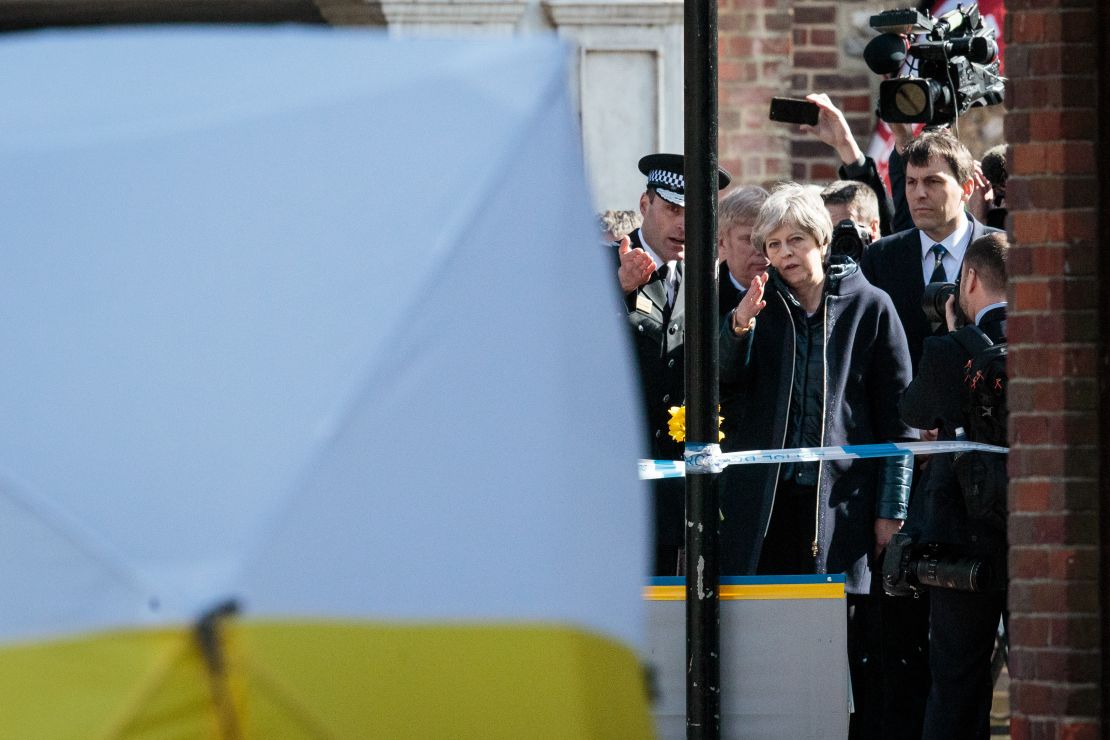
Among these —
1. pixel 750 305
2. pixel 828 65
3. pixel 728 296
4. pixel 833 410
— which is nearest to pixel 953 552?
pixel 833 410

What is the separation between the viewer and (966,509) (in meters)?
5.62

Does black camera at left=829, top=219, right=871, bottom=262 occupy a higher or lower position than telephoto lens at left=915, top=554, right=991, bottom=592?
higher

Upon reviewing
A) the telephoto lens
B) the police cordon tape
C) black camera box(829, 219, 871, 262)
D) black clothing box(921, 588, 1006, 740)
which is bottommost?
black clothing box(921, 588, 1006, 740)

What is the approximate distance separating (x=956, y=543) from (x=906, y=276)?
5.44ft

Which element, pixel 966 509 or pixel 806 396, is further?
pixel 806 396

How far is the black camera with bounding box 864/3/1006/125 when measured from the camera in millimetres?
7379

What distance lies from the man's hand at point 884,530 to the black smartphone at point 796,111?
6.83ft

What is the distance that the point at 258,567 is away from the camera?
2322 mm

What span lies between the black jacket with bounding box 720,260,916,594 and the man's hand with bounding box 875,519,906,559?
0.02 metres

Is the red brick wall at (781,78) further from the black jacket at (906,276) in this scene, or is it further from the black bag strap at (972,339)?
the black bag strap at (972,339)

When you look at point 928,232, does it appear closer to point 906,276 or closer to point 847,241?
point 906,276

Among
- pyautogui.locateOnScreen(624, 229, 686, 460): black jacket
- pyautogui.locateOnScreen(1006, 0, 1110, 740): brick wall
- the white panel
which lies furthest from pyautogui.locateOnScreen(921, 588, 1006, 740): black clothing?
the white panel

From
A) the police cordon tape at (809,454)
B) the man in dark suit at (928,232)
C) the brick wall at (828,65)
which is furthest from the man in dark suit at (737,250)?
the brick wall at (828,65)

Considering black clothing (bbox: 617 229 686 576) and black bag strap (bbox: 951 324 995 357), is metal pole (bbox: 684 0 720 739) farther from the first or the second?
black clothing (bbox: 617 229 686 576)
